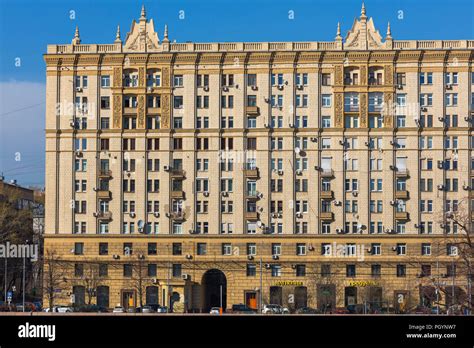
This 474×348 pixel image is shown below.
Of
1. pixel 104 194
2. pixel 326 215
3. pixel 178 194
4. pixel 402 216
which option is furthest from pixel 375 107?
pixel 104 194

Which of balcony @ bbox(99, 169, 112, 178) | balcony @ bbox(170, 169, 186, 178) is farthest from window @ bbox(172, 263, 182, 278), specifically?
balcony @ bbox(99, 169, 112, 178)

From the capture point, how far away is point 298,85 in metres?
55.1

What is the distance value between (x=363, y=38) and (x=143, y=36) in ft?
44.8

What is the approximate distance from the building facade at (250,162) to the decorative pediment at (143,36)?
89mm

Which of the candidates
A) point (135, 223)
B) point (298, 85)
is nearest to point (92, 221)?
point (135, 223)

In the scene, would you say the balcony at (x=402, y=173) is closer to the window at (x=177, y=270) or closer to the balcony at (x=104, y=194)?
the window at (x=177, y=270)

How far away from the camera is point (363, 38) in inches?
2167

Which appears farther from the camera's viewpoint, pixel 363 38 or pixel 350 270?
pixel 363 38

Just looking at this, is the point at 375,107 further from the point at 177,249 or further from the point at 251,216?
the point at 177,249

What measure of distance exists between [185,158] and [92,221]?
22.3ft

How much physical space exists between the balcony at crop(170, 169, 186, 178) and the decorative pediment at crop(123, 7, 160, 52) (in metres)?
7.88

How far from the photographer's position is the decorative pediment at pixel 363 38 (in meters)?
54.9

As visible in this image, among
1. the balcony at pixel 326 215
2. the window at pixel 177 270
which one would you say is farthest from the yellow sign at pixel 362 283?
the window at pixel 177 270

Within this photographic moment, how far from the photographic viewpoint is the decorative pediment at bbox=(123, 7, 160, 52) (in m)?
56.2
